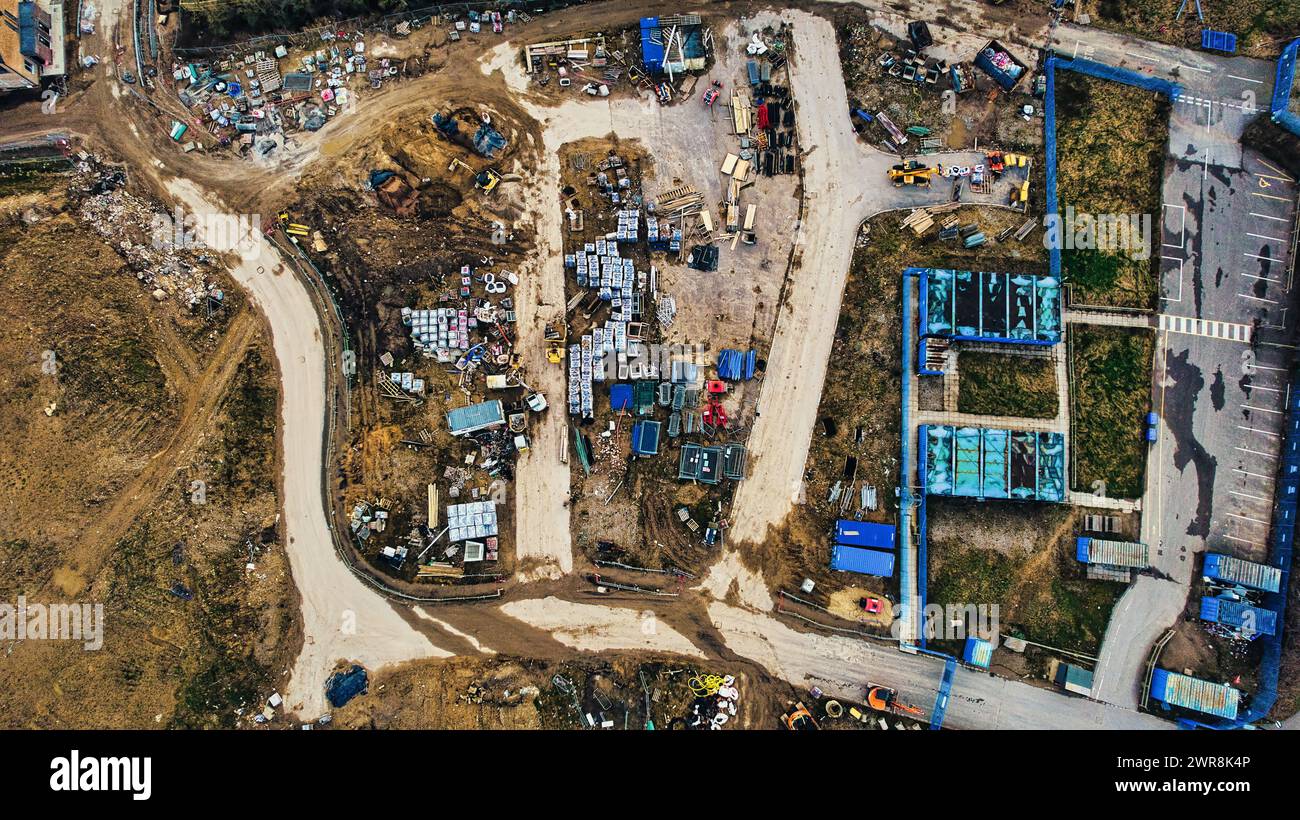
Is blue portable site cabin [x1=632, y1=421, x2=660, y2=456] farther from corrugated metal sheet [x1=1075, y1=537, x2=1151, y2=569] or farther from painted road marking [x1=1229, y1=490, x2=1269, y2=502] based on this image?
painted road marking [x1=1229, y1=490, x2=1269, y2=502]

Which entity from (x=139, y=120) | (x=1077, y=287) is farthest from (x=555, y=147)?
(x=1077, y=287)

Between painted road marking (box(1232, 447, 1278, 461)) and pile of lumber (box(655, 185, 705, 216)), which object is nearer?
painted road marking (box(1232, 447, 1278, 461))

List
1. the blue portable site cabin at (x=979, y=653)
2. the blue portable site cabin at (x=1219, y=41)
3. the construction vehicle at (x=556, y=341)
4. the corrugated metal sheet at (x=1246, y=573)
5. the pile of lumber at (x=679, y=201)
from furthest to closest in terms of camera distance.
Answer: the pile of lumber at (x=679, y=201), the blue portable site cabin at (x=1219, y=41), the construction vehicle at (x=556, y=341), the blue portable site cabin at (x=979, y=653), the corrugated metal sheet at (x=1246, y=573)

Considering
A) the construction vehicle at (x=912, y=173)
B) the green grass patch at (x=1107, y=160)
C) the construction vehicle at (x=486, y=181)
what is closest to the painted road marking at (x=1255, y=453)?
the green grass patch at (x=1107, y=160)

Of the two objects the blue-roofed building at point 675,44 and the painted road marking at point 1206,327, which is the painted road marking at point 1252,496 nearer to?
the painted road marking at point 1206,327

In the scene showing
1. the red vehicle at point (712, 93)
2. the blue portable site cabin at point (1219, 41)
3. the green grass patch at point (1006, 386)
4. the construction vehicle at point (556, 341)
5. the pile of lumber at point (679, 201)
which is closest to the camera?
the green grass patch at point (1006, 386)

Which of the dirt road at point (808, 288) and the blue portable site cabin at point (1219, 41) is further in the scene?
the blue portable site cabin at point (1219, 41)

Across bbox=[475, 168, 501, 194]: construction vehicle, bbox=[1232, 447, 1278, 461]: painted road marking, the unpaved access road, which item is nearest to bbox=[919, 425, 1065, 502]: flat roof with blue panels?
bbox=[1232, 447, 1278, 461]: painted road marking
